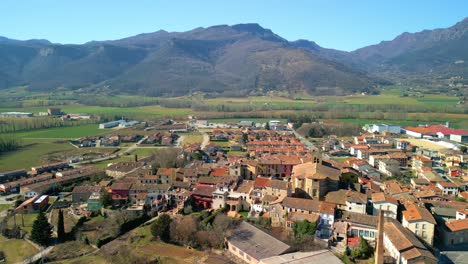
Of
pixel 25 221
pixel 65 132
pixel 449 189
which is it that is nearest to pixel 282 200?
pixel 449 189

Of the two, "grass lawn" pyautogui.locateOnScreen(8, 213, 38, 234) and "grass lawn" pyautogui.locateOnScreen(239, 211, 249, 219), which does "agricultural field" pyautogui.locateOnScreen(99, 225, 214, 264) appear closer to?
"grass lawn" pyautogui.locateOnScreen(239, 211, 249, 219)

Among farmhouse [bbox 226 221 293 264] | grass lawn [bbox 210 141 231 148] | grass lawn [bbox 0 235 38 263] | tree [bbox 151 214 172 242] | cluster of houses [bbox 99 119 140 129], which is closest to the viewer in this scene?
farmhouse [bbox 226 221 293 264]

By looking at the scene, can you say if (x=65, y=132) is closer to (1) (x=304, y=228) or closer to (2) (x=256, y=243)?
(2) (x=256, y=243)

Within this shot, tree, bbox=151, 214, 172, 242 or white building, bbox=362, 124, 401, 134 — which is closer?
tree, bbox=151, 214, 172, 242

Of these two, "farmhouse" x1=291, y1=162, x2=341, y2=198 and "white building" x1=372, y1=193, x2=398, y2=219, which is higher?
"farmhouse" x1=291, y1=162, x2=341, y2=198

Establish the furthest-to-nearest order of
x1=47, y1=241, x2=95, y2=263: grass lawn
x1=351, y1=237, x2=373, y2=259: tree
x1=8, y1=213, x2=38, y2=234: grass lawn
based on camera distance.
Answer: x1=8, y1=213, x2=38, y2=234: grass lawn → x1=47, y1=241, x2=95, y2=263: grass lawn → x1=351, y1=237, x2=373, y2=259: tree

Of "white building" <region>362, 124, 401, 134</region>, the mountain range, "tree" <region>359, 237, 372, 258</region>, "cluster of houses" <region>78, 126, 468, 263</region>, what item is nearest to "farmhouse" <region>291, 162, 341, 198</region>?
"cluster of houses" <region>78, 126, 468, 263</region>
